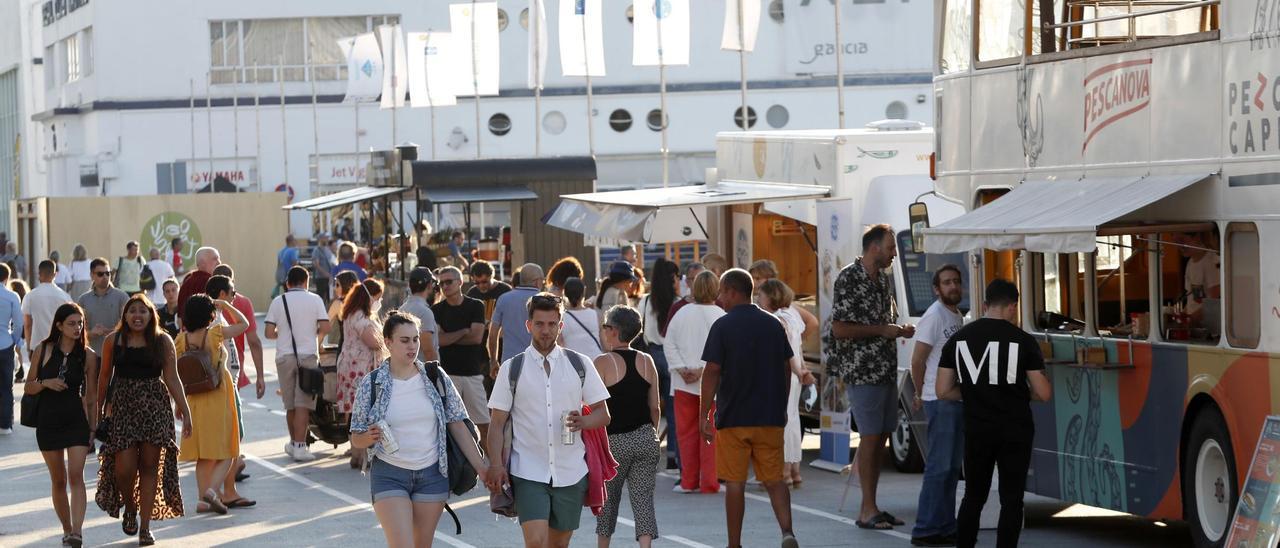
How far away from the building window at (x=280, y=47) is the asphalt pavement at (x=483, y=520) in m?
41.2

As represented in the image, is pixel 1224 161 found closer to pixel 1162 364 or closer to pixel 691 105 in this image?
pixel 1162 364

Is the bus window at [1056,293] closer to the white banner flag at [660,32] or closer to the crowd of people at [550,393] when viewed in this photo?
the crowd of people at [550,393]

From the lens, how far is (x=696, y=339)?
557 inches

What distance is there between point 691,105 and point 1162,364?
44.7 meters

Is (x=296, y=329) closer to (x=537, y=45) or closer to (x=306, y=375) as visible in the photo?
(x=306, y=375)

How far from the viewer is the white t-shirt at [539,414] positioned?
30.8 ft

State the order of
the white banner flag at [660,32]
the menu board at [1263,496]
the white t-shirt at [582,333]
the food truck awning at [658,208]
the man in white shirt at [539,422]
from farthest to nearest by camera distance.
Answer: the white banner flag at [660,32] → the food truck awning at [658,208] → the white t-shirt at [582,333] → the menu board at [1263,496] → the man in white shirt at [539,422]

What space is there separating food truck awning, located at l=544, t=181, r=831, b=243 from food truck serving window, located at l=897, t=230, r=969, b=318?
146 centimetres

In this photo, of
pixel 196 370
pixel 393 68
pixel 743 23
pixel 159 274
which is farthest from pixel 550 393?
pixel 393 68

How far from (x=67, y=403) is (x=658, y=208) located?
819 cm

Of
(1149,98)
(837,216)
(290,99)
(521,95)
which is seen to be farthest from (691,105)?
(1149,98)

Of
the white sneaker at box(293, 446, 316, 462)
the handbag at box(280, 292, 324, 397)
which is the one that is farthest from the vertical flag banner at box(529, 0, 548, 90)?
the handbag at box(280, 292, 324, 397)

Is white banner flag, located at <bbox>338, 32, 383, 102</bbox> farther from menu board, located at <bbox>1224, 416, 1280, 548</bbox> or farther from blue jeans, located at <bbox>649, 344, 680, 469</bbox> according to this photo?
menu board, located at <bbox>1224, 416, 1280, 548</bbox>

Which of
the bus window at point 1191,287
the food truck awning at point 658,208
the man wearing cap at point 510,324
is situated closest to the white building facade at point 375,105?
the food truck awning at point 658,208
